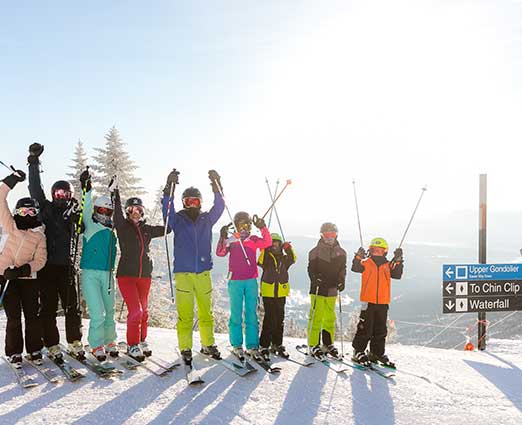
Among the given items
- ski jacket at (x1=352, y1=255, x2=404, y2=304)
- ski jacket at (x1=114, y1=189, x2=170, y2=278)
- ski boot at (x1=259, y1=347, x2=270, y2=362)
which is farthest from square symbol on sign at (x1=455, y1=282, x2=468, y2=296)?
ski jacket at (x1=114, y1=189, x2=170, y2=278)

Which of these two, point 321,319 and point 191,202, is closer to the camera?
point 191,202

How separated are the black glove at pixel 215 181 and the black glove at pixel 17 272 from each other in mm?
2740

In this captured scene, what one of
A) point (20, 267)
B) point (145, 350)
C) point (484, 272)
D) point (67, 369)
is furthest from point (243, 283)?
point (484, 272)

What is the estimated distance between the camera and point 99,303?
577 cm

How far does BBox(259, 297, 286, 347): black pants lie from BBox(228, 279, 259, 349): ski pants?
0.24 m

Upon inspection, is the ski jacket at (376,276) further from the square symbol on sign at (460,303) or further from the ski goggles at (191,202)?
the square symbol on sign at (460,303)

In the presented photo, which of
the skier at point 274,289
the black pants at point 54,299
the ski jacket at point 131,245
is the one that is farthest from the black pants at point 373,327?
the black pants at point 54,299

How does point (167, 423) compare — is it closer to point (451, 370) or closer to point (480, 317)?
point (451, 370)

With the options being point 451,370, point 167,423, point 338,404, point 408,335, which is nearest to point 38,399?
point 167,423

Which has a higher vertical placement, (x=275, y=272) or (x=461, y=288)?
(x=275, y=272)

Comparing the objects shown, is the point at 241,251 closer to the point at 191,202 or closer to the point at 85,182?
the point at 191,202

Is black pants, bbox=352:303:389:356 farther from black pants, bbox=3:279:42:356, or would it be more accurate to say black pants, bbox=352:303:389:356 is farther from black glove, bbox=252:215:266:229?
black pants, bbox=3:279:42:356

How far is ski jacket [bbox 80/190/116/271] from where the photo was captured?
5805mm

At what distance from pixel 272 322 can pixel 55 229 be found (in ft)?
11.6
